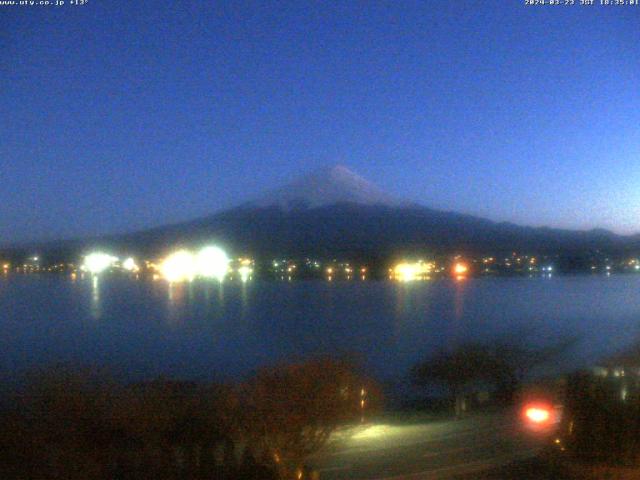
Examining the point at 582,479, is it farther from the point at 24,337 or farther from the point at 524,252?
the point at 524,252

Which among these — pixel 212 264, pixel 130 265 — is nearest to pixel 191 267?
pixel 212 264

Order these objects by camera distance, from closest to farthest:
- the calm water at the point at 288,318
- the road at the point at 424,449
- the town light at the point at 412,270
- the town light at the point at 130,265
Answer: the road at the point at 424,449, the calm water at the point at 288,318, the town light at the point at 412,270, the town light at the point at 130,265

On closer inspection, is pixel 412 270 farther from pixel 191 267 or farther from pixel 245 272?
pixel 191 267

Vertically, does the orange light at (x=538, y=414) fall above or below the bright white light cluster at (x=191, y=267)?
below

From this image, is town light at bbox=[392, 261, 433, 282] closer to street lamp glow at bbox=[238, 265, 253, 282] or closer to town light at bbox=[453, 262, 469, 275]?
town light at bbox=[453, 262, 469, 275]

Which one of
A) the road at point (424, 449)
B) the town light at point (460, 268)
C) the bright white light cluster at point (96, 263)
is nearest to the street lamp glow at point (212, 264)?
the bright white light cluster at point (96, 263)

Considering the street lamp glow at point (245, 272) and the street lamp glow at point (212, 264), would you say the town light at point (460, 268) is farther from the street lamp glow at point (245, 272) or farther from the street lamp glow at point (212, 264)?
the street lamp glow at point (212, 264)
